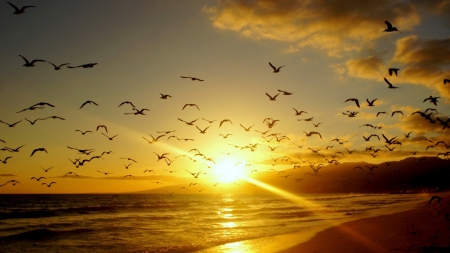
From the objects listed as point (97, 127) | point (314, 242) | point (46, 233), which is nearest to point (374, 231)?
point (314, 242)

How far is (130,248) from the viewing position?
2353 cm

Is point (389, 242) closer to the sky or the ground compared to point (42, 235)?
closer to the sky

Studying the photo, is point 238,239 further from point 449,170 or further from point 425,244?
point 449,170

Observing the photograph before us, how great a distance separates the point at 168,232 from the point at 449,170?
702 feet

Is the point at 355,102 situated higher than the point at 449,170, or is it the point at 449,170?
the point at 355,102

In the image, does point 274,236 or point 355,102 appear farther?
point 274,236

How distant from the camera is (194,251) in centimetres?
2145

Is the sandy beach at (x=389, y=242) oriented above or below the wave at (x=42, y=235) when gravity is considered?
above

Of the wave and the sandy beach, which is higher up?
the sandy beach

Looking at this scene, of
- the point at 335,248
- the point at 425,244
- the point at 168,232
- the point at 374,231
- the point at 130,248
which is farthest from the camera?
the point at 168,232

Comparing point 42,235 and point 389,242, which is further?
point 42,235

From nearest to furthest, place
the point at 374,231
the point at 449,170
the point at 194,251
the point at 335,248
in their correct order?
the point at 335,248
the point at 194,251
the point at 374,231
the point at 449,170

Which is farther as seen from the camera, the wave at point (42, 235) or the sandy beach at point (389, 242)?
the wave at point (42, 235)

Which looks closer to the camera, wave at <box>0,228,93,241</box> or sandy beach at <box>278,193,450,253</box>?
sandy beach at <box>278,193,450,253</box>
